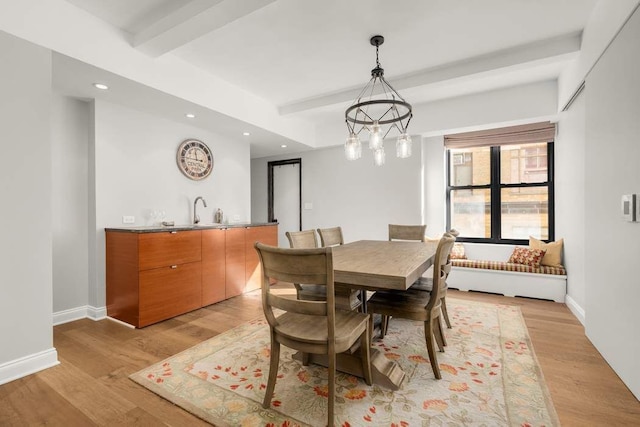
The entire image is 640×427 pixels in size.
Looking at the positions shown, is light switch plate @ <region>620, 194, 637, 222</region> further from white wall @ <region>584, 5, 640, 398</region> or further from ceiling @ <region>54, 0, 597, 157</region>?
ceiling @ <region>54, 0, 597, 157</region>

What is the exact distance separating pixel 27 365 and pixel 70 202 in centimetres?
163

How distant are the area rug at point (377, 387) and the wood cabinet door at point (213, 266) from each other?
40.6 inches

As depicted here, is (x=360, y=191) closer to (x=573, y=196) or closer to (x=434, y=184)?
(x=434, y=184)

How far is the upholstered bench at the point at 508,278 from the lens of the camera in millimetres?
3496

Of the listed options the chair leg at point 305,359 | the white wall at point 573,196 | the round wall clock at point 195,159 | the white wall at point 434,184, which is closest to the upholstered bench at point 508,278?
the white wall at point 573,196

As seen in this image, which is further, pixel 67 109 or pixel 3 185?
pixel 67 109

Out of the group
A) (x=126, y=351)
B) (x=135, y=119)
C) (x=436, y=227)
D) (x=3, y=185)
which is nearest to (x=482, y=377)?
(x=126, y=351)

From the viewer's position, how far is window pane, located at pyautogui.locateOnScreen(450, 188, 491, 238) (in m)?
4.55

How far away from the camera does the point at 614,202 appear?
2.02m

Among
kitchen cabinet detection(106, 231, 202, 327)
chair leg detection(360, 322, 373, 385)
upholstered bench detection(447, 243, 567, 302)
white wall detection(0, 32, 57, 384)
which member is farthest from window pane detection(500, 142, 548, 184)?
white wall detection(0, 32, 57, 384)

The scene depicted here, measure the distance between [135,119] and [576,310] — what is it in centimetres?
510

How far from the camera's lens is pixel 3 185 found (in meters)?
1.90

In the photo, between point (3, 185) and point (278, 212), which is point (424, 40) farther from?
point (278, 212)

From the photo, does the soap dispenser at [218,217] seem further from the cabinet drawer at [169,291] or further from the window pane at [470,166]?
the window pane at [470,166]
